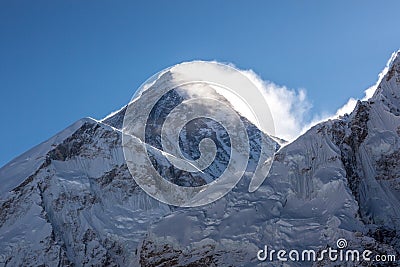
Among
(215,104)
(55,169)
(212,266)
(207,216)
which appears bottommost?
(212,266)

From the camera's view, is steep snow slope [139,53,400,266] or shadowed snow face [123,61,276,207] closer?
steep snow slope [139,53,400,266]

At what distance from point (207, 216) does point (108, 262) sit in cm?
4341

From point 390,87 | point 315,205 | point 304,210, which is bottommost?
point 304,210

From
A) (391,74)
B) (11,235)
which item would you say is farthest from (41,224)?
(391,74)

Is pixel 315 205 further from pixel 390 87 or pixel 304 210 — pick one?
pixel 390 87

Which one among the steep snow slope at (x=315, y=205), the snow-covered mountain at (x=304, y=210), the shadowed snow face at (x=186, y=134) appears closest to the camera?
the steep snow slope at (x=315, y=205)

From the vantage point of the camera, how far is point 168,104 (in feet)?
584

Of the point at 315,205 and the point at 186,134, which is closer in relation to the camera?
the point at 315,205

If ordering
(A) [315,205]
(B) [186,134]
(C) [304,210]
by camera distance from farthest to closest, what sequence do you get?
(B) [186,134] < (A) [315,205] < (C) [304,210]

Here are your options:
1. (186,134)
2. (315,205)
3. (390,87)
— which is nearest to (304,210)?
(315,205)

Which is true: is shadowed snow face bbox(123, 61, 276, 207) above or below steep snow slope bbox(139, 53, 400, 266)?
above

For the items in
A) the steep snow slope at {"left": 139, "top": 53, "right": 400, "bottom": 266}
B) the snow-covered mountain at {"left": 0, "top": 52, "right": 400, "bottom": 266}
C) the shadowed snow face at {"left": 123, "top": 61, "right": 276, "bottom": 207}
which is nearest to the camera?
the steep snow slope at {"left": 139, "top": 53, "right": 400, "bottom": 266}

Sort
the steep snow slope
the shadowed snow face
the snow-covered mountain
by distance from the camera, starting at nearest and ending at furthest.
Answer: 1. the steep snow slope
2. the snow-covered mountain
3. the shadowed snow face

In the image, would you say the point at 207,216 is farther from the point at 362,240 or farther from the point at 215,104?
the point at 215,104
